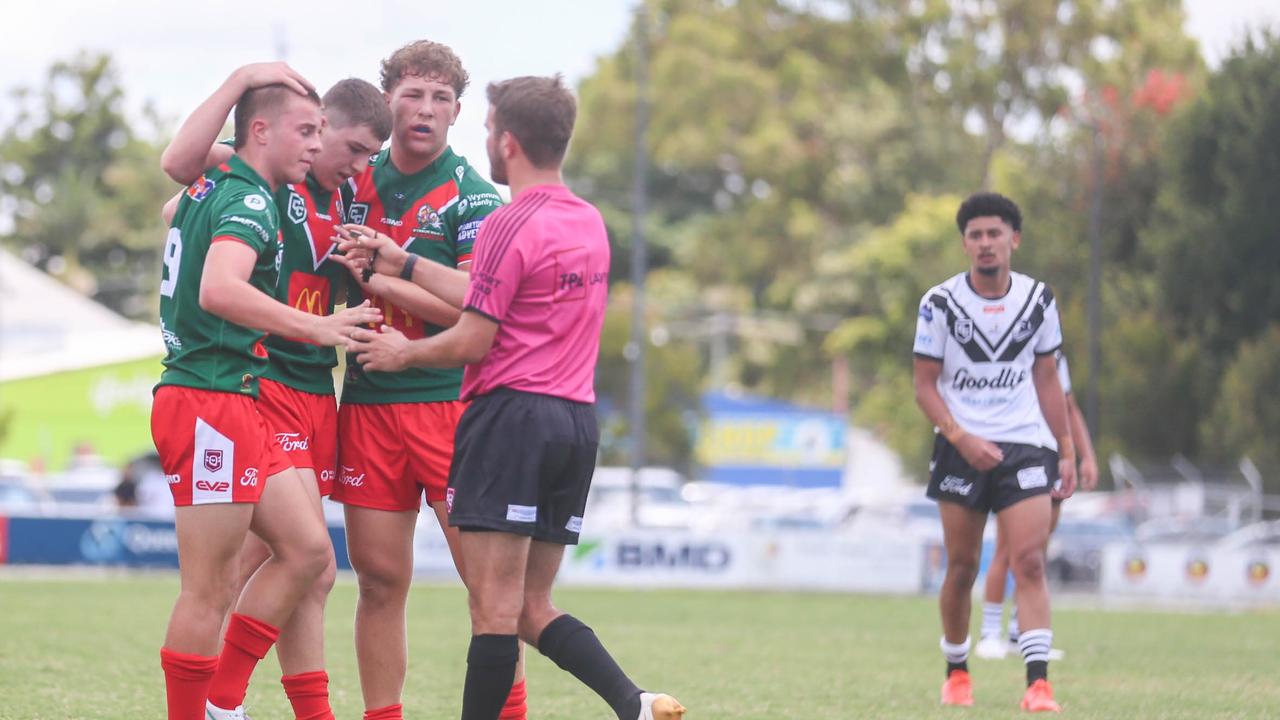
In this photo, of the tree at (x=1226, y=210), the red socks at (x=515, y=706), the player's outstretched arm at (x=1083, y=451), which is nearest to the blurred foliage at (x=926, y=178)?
the tree at (x=1226, y=210)

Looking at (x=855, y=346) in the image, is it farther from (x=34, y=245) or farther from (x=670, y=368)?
(x=34, y=245)

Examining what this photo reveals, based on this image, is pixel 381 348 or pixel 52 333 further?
pixel 52 333

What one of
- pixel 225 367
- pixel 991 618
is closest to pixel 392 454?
pixel 225 367

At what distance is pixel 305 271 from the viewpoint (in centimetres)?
634

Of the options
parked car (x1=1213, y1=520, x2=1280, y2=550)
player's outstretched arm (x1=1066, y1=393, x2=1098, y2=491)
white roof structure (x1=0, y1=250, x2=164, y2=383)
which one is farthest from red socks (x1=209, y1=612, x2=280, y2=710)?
white roof structure (x1=0, y1=250, x2=164, y2=383)

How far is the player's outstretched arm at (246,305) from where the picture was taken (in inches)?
224

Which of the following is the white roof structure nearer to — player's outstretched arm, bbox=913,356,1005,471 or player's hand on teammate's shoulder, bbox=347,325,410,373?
player's outstretched arm, bbox=913,356,1005,471

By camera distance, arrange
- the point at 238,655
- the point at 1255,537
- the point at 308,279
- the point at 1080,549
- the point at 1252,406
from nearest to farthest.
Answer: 1. the point at 238,655
2. the point at 308,279
3. the point at 1255,537
4. the point at 1080,549
5. the point at 1252,406

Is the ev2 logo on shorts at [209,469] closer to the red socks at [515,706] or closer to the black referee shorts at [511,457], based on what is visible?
the black referee shorts at [511,457]

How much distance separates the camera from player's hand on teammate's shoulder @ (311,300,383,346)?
230 inches

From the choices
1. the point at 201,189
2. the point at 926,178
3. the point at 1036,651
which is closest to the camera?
the point at 201,189

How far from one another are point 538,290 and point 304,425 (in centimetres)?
109

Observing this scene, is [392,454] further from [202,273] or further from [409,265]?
[202,273]

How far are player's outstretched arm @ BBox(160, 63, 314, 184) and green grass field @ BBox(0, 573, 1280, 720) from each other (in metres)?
2.72
